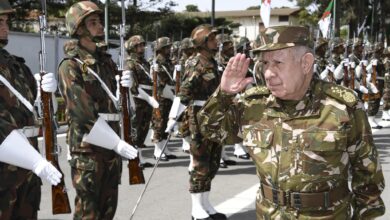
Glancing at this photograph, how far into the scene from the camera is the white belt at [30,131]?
3514mm

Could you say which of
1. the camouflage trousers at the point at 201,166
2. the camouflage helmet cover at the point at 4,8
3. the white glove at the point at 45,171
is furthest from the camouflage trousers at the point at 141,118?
the white glove at the point at 45,171

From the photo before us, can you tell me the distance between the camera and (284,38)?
262cm

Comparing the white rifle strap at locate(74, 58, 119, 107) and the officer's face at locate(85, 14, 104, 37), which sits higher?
the officer's face at locate(85, 14, 104, 37)

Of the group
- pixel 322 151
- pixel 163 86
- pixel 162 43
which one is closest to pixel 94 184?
pixel 322 151

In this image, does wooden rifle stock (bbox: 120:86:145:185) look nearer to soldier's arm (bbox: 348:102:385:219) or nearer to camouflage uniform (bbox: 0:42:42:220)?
camouflage uniform (bbox: 0:42:42:220)

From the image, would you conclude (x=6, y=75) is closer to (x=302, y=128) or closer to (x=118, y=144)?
(x=118, y=144)

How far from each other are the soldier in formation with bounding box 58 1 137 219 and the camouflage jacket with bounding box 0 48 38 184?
35 cm

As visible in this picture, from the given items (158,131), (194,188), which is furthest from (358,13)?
(194,188)

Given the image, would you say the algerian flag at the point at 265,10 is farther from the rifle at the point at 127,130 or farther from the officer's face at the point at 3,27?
the officer's face at the point at 3,27

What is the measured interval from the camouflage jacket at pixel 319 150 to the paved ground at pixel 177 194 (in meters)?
3.11

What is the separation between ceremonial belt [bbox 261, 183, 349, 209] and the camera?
8.48 feet

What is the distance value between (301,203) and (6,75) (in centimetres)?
207

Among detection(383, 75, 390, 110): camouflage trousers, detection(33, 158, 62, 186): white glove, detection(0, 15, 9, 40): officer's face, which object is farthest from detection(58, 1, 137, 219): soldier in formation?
detection(383, 75, 390, 110): camouflage trousers

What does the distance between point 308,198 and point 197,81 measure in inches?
143
